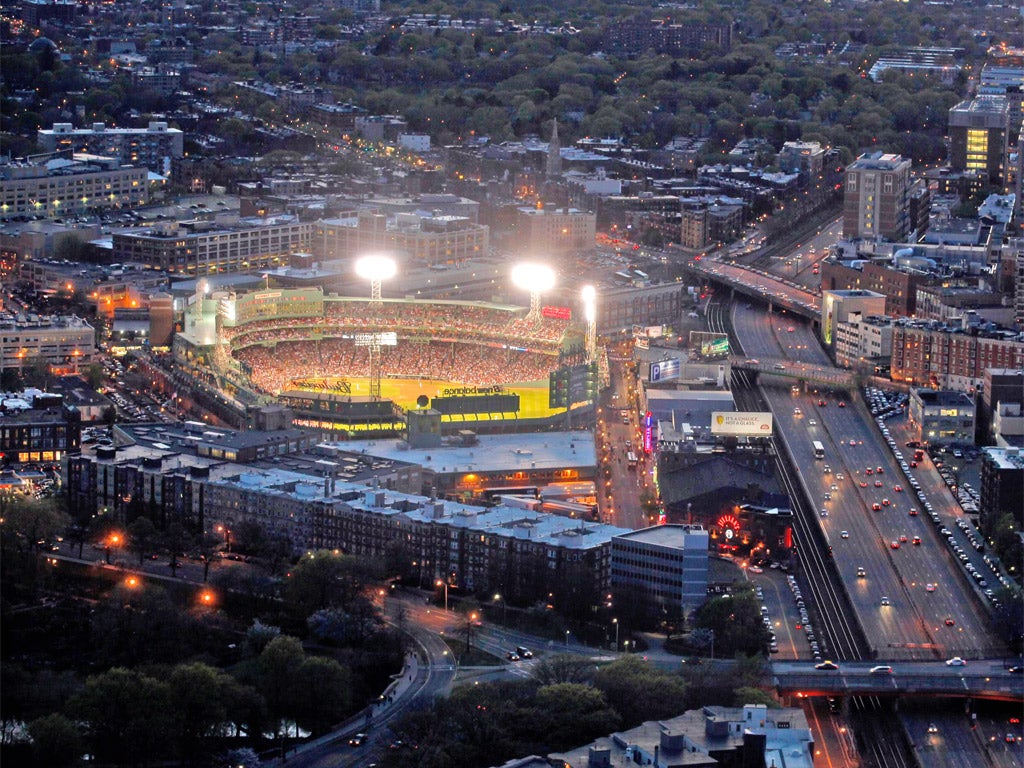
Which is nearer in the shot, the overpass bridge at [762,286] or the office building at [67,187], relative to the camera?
the overpass bridge at [762,286]

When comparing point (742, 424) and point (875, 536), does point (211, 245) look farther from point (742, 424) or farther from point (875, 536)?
point (875, 536)

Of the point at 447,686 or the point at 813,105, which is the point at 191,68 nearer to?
the point at 813,105

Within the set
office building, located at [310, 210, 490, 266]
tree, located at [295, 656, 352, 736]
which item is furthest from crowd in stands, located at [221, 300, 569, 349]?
tree, located at [295, 656, 352, 736]

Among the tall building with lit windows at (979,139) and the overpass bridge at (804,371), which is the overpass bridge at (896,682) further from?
the tall building with lit windows at (979,139)

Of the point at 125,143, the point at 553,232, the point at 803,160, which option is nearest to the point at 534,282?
the point at 553,232

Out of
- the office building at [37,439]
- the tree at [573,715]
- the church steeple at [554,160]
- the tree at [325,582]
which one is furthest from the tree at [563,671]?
the church steeple at [554,160]

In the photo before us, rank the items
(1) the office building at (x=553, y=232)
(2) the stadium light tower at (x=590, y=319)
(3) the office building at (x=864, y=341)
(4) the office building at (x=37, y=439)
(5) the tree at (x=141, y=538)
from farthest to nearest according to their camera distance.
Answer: (1) the office building at (x=553, y=232), (3) the office building at (x=864, y=341), (2) the stadium light tower at (x=590, y=319), (4) the office building at (x=37, y=439), (5) the tree at (x=141, y=538)
